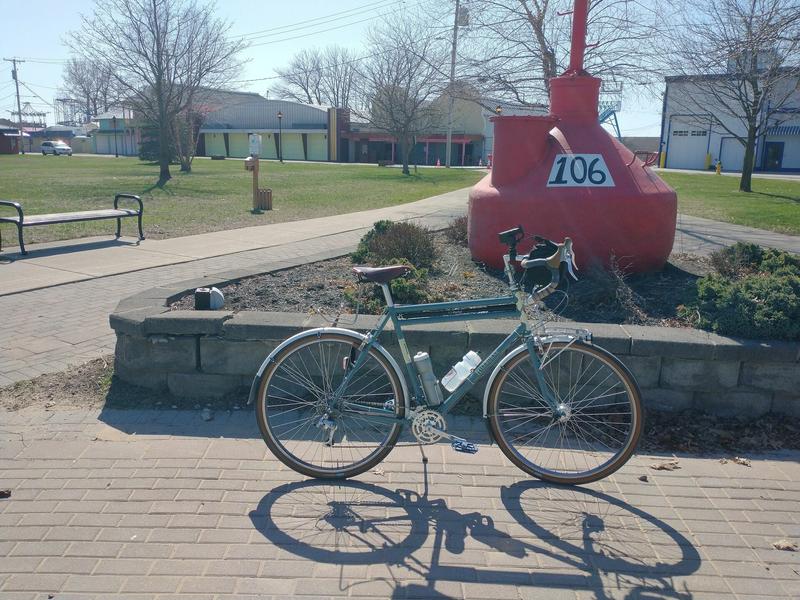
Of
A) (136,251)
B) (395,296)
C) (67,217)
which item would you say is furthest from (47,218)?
(395,296)

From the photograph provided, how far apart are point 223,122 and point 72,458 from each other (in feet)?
244

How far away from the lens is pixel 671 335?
4527mm

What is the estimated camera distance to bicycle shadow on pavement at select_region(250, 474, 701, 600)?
2.92m

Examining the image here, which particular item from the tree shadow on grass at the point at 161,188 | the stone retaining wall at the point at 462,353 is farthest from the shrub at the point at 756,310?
the tree shadow on grass at the point at 161,188

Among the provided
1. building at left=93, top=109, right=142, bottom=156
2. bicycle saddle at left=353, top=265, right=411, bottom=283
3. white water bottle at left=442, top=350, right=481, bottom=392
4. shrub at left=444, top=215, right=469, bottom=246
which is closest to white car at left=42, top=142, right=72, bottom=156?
building at left=93, top=109, right=142, bottom=156

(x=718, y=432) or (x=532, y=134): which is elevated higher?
(x=532, y=134)

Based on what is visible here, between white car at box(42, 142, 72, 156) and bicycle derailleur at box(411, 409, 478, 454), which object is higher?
white car at box(42, 142, 72, 156)

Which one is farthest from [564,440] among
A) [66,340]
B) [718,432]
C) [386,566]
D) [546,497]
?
[66,340]

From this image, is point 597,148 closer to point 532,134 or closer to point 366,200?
point 532,134

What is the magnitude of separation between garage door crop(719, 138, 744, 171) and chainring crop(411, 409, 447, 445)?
58.4 meters

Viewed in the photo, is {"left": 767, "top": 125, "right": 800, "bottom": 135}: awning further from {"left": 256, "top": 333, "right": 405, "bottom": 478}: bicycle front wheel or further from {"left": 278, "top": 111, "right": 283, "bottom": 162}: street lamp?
{"left": 256, "top": 333, "right": 405, "bottom": 478}: bicycle front wheel

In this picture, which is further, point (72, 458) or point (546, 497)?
point (72, 458)

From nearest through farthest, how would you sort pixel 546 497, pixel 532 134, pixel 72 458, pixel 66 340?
1. pixel 546 497
2. pixel 72 458
3. pixel 66 340
4. pixel 532 134

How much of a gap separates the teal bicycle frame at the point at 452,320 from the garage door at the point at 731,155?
191 ft
